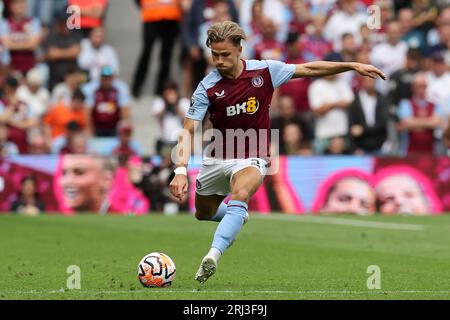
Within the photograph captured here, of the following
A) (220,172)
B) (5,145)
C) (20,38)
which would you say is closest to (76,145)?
(5,145)

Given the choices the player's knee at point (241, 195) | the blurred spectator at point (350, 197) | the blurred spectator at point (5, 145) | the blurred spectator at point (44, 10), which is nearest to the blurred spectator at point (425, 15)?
the blurred spectator at point (350, 197)

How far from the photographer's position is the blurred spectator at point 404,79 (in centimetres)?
2114

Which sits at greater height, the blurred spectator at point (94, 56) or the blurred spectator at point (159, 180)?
the blurred spectator at point (94, 56)

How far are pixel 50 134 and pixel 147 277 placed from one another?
1148 centimetres

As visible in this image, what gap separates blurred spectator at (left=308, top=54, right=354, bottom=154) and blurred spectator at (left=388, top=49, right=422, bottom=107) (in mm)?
794

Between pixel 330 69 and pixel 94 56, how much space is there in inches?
478

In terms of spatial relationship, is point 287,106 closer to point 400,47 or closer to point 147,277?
point 400,47

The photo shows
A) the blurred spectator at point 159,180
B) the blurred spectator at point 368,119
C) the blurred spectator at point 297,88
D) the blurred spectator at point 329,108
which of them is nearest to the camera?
the blurred spectator at point 159,180

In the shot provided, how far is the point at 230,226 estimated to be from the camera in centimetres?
1027

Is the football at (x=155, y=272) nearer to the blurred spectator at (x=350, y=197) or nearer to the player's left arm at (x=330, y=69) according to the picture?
the player's left arm at (x=330, y=69)

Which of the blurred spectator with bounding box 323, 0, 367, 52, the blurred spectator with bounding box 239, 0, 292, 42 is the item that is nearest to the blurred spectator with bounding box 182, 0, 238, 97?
the blurred spectator with bounding box 239, 0, 292, 42

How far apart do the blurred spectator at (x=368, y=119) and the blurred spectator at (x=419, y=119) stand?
1.27 ft

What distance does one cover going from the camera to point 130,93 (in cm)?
2356
